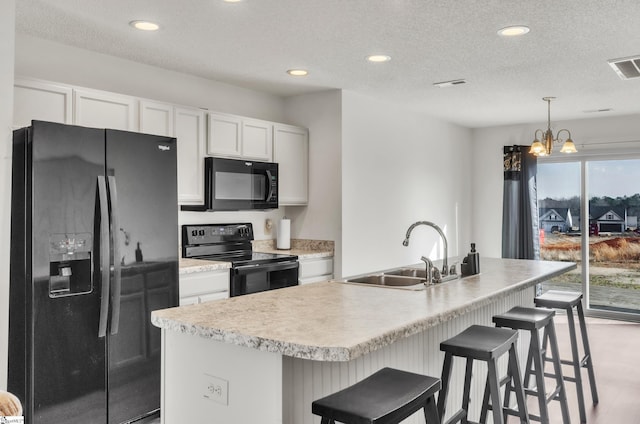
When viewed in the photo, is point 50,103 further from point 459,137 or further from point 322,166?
point 459,137

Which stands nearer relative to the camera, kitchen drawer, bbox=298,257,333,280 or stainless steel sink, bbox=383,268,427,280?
stainless steel sink, bbox=383,268,427,280

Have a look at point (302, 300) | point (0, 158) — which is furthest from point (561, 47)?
point (0, 158)

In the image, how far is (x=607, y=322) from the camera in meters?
6.32

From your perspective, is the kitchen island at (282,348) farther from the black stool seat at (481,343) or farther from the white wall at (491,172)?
the white wall at (491,172)

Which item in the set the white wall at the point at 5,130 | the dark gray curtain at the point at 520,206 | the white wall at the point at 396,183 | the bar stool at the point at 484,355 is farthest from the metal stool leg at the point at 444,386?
the dark gray curtain at the point at 520,206

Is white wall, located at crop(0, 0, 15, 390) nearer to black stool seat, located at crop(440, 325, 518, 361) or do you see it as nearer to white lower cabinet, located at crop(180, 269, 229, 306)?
white lower cabinet, located at crop(180, 269, 229, 306)

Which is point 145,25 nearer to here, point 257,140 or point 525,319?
point 257,140

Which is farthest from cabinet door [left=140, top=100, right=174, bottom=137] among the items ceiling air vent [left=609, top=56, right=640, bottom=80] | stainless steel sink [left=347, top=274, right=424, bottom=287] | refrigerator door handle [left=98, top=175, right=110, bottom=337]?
ceiling air vent [left=609, top=56, right=640, bottom=80]

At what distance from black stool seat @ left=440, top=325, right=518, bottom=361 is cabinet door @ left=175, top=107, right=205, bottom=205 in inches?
93.5

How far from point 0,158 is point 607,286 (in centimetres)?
664

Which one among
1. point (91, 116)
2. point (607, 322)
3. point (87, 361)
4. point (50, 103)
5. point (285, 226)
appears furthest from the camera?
point (607, 322)

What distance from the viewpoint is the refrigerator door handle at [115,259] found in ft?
9.45

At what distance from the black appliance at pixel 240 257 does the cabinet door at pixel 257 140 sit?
25.5 inches

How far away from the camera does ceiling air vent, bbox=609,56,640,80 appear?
3.83 m
